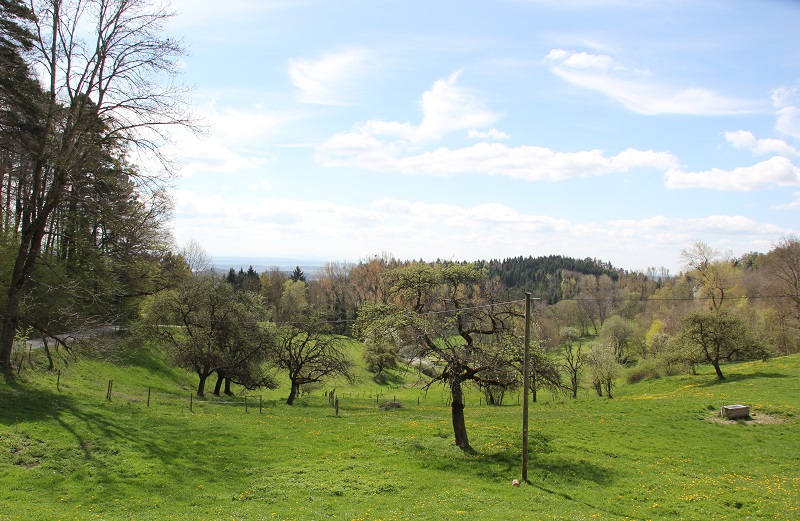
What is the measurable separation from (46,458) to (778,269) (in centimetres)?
8138

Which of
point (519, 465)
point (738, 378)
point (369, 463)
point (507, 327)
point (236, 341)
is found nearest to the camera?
point (369, 463)

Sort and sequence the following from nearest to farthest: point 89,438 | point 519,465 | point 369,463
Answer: point 89,438, point 369,463, point 519,465

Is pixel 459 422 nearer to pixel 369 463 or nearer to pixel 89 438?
pixel 369 463

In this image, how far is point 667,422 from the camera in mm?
30266

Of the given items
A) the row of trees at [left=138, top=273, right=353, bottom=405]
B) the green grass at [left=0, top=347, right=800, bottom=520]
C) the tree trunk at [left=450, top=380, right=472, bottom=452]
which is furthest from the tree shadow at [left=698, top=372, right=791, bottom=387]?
the row of trees at [left=138, top=273, right=353, bottom=405]

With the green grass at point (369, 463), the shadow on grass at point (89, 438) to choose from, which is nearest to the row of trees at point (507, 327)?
the green grass at point (369, 463)

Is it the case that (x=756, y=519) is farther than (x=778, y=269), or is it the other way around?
(x=778, y=269)

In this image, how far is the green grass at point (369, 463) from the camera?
1580 cm

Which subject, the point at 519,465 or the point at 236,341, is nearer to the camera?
the point at 519,465

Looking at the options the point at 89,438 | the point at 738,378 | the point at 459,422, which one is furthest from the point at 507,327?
the point at 738,378

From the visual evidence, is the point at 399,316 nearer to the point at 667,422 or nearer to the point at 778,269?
the point at 667,422

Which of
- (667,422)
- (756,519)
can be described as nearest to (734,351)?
(667,422)

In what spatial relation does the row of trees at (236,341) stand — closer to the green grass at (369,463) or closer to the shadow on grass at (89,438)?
the green grass at (369,463)

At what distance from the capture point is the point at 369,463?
21.2m
